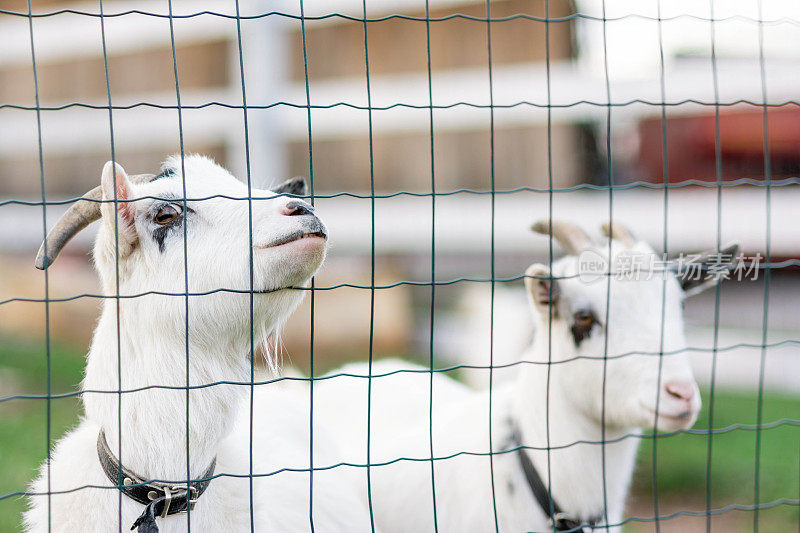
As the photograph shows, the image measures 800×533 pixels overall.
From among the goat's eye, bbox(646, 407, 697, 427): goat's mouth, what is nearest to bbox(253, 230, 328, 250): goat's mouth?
the goat's eye

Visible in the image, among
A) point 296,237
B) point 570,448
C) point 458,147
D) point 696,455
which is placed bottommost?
point 696,455

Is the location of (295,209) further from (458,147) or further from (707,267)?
(458,147)

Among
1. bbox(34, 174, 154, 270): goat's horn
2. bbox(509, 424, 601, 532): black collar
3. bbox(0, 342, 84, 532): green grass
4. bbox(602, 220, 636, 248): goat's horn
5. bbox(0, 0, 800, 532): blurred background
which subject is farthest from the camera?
bbox(0, 0, 800, 532): blurred background

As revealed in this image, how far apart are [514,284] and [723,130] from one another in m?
2.55

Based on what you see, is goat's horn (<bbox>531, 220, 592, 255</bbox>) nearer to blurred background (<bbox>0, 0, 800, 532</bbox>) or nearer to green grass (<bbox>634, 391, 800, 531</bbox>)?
green grass (<bbox>634, 391, 800, 531</bbox>)

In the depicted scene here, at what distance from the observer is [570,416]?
278 centimetres

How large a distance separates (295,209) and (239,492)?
0.84m

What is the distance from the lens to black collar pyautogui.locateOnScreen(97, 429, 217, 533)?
194 cm

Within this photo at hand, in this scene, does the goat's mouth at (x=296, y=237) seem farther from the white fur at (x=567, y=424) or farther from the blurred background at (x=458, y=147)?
the blurred background at (x=458, y=147)

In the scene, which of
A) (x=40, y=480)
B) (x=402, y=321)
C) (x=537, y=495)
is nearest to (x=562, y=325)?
(x=537, y=495)

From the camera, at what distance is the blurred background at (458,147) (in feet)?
21.6

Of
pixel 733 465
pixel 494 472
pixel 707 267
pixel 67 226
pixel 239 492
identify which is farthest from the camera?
pixel 733 465

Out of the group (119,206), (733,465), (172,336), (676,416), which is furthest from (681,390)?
(733,465)

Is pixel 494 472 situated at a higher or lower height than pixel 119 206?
lower
